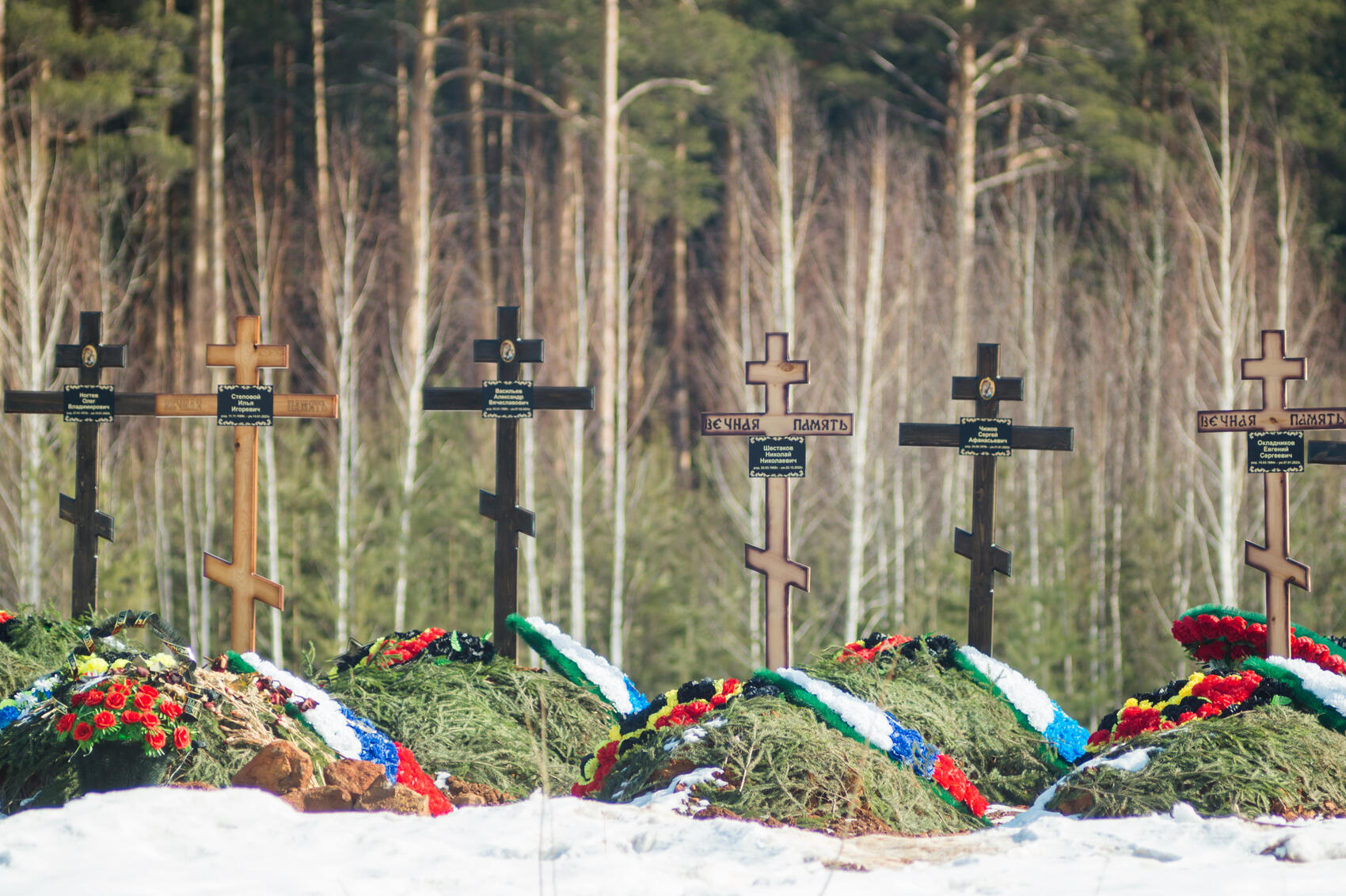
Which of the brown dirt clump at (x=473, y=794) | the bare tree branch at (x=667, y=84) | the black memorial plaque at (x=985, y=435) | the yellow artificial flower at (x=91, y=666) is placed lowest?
the brown dirt clump at (x=473, y=794)

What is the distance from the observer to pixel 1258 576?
18.1 meters

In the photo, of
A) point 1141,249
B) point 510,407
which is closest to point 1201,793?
point 510,407

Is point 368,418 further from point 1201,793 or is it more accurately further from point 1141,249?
point 1201,793

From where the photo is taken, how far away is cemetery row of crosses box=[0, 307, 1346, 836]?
5723 mm

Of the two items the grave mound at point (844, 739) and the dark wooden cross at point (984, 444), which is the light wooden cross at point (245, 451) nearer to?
the grave mound at point (844, 739)

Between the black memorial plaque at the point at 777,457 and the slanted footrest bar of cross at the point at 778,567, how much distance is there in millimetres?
491

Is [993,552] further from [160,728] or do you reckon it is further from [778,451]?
[160,728]

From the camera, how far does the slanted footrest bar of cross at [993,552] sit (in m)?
8.50

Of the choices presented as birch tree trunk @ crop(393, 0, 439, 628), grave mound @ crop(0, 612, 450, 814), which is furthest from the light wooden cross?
birch tree trunk @ crop(393, 0, 439, 628)

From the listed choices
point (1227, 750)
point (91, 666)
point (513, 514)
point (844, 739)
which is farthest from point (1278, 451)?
point (91, 666)

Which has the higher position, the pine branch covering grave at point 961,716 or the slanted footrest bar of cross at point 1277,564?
the slanted footrest bar of cross at point 1277,564

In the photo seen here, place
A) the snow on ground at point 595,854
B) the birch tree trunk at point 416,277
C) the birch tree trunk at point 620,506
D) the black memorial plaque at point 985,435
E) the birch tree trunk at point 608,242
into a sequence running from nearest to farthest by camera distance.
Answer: the snow on ground at point 595,854
the black memorial plaque at point 985,435
the birch tree trunk at point 416,277
the birch tree trunk at point 620,506
the birch tree trunk at point 608,242

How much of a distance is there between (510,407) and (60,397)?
3331 millimetres

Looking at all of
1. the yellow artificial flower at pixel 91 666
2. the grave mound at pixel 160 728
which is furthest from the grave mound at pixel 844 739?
the yellow artificial flower at pixel 91 666
